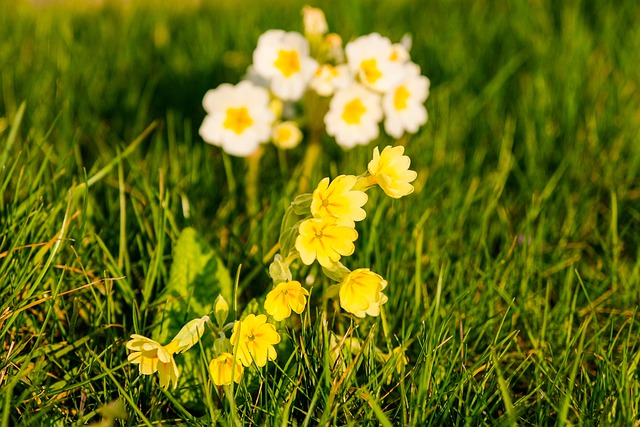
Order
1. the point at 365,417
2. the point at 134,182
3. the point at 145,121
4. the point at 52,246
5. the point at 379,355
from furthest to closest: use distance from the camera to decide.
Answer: the point at 145,121 → the point at 134,182 → the point at 52,246 → the point at 379,355 → the point at 365,417

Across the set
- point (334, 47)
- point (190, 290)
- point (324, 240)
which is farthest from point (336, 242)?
point (334, 47)

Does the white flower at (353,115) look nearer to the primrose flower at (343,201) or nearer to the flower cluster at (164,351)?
the primrose flower at (343,201)

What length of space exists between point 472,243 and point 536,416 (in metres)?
0.60

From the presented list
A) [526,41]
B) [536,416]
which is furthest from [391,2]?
[536,416]

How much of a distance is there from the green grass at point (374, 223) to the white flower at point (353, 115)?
0.43ft

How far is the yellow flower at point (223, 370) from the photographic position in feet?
3.83

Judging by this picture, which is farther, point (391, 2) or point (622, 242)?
point (391, 2)

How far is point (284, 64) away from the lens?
1975 millimetres

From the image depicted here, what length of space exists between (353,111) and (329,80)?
133mm

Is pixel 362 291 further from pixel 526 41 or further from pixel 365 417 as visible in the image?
pixel 526 41

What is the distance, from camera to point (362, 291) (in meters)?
1.22

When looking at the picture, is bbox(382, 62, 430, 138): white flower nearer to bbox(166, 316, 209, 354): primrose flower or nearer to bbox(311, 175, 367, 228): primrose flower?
bbox(311, 175, 367, 228): primrose flower

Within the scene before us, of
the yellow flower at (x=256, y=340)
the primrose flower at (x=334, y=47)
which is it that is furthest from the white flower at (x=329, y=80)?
the yellow flower at (x=256, y=340)

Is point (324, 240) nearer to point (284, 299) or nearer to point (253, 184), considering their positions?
point (284, 299)
